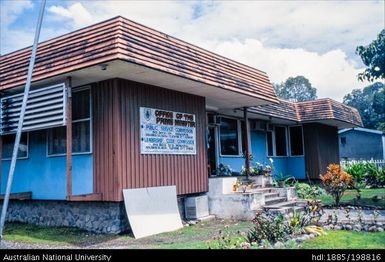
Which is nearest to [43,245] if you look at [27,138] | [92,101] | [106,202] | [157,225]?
[106,202]

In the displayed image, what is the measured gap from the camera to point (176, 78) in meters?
9.82

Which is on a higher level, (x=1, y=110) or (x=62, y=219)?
(x=1, y=110)

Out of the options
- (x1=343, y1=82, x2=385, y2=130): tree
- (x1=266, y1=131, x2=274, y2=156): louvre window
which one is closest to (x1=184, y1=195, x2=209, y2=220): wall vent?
(x1=266, y1=131, x2=274, y2=156): louvre window

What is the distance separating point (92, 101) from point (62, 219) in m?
3.15

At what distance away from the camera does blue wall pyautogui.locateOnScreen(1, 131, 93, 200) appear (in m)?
9.98

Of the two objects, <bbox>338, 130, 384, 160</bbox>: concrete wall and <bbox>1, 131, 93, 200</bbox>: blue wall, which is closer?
<bbox>1, 131, 93, 200</bbox>: blue wall

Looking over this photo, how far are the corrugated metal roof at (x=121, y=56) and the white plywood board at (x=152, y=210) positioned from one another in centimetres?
297

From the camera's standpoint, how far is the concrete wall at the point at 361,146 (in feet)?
117

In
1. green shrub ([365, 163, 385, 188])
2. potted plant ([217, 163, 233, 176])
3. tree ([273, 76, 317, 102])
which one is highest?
tree ([273, 76, 317, 102])

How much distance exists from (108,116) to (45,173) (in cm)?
276

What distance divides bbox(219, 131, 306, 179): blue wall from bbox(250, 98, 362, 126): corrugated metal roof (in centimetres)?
138

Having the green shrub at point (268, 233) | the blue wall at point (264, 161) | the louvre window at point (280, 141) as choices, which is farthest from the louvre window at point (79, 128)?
the louvre window at point (280, 141)

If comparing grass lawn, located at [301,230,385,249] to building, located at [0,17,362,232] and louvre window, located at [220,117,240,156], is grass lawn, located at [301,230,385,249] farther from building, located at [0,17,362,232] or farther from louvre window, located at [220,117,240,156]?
louvre window, located at [220,117,240,156]
